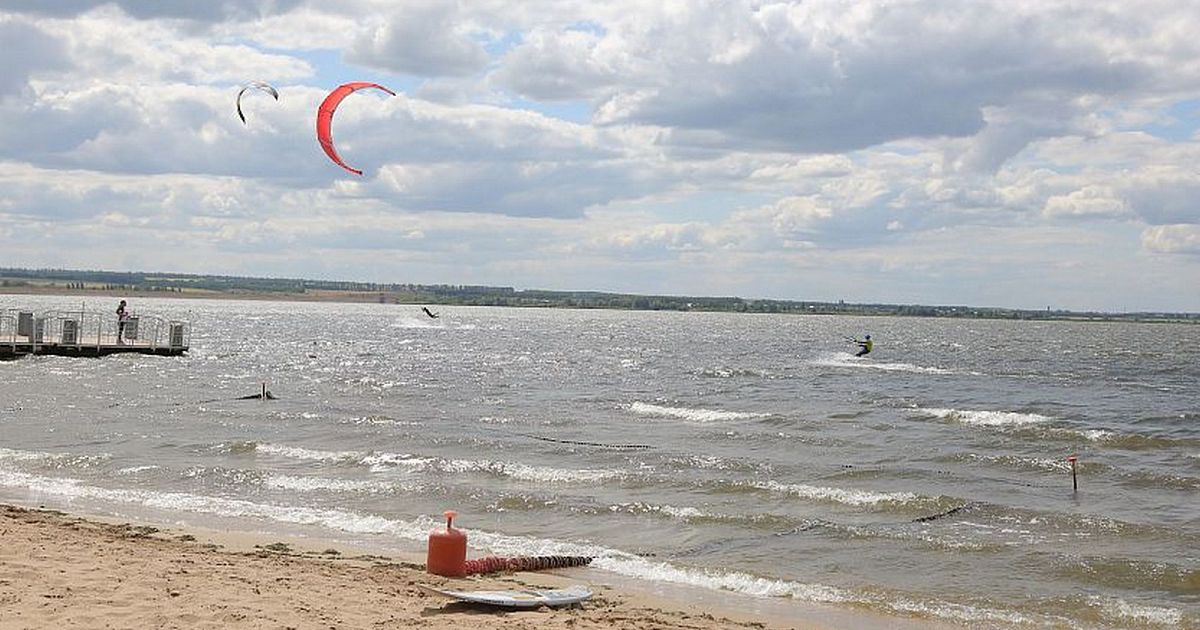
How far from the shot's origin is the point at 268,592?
34.1 ft

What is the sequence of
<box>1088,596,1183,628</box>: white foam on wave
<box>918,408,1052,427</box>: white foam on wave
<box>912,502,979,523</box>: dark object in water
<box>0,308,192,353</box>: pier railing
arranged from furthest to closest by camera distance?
<box>0,308,192,353</box>: pier railing → <box>918,408,1052,427</box>: white foam on wave → <box>912,502,979,523</box>: dark object in water → <box>1088,596,1183,628</box>: white foam on wave

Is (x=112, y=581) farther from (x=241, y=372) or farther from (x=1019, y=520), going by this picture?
(x=241, y=372)

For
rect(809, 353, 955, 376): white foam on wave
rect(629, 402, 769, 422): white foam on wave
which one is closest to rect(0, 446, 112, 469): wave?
rect(629, 402, 769, 422): white foam on wave

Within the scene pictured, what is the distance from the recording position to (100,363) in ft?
149

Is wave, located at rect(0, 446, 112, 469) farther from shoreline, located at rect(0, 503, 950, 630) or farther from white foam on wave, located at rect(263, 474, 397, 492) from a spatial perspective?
shoreline, located at rect(0, 503, 950, 630)

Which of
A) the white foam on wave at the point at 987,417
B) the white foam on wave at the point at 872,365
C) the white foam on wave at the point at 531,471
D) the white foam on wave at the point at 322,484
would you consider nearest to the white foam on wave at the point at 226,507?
the white foam on wave at the point at 322,484

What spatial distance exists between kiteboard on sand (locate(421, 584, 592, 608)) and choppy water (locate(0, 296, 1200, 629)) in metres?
2.12

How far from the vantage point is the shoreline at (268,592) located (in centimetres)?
940

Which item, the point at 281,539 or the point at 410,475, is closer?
the point at 281,539

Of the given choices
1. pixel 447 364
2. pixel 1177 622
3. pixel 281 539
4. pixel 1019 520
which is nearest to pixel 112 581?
pixel 281 539

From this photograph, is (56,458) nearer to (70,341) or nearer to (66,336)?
(70,341)

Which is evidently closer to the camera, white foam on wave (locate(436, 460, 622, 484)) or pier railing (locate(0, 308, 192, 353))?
white foam on wave (locate(436, 460, 622, 484))

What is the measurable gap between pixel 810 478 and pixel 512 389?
76.9 ft

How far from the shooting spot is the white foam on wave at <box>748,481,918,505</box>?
18906mm
